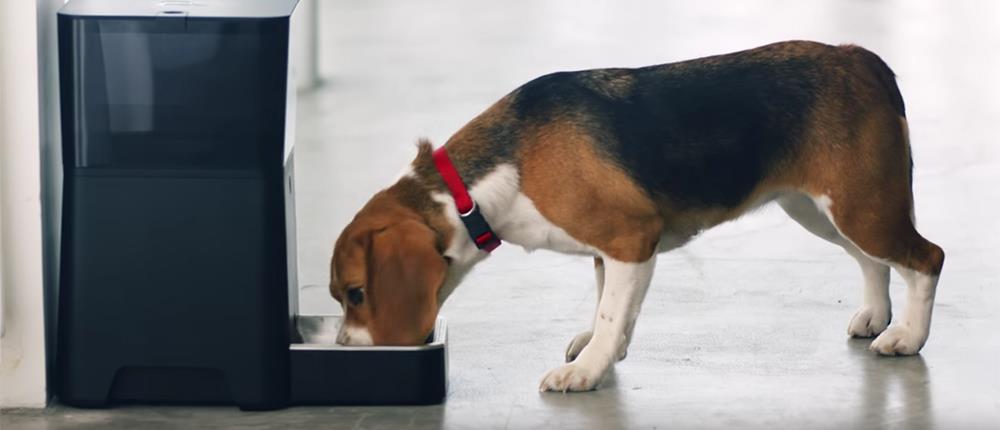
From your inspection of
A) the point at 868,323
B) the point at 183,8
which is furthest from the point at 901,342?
the point at 183,8

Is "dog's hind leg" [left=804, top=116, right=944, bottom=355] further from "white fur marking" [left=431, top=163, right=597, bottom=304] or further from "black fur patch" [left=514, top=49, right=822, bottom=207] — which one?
"white fur marking" [left=431, top=163, right=597, bottom=304]

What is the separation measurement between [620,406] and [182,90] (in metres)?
1.25

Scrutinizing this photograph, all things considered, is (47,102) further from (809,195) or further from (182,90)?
(809,195)

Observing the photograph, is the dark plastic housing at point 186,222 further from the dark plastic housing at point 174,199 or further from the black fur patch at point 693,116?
the black fur patch at point 693,116

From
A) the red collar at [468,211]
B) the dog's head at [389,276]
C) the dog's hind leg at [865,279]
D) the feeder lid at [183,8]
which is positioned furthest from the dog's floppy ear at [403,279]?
the dog's hind leg at [865,279]

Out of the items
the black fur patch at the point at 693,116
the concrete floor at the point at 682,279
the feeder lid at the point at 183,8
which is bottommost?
the concrete floor at the point at 682,279

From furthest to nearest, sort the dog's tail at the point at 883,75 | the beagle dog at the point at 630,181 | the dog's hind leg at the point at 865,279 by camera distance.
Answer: the dog's hind leg at the point at 865,279
the dog's tail at the point at 883,75
the beagle dog at the point at 630,181

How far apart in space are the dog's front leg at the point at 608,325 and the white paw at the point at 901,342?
2.32ft

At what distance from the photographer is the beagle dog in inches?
161

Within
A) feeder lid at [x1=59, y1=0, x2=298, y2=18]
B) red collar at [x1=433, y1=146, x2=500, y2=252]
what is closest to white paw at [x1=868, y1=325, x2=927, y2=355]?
red collar at [x1=433, y1=146, x2=500, y2=252]

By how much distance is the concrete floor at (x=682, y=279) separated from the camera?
4.12 metres

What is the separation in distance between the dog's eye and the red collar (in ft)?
0.95

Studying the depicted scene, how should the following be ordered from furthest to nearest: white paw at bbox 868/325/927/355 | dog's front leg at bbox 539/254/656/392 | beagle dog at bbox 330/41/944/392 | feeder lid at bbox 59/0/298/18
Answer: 1. white paw at bbox 868/325/927/355
2. dog's front leg at bbox 539/254/656/392
3. beagle dog at bbox 330/41/944/392
4. feeder lid at bbox 59/0/298/18

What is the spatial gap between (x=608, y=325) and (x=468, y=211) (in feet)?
1.47
